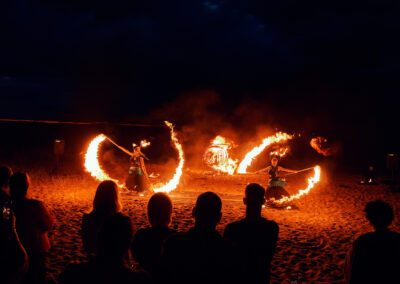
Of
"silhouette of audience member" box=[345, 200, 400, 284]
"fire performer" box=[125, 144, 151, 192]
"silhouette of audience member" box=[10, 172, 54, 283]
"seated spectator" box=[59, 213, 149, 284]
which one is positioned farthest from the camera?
"fire performer" box=[125, 144, 151, 192]

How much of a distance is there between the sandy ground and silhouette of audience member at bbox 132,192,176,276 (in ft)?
11.6

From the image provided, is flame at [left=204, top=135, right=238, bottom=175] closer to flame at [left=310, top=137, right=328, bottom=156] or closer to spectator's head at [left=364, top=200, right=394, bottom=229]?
flame at [left=310, top=137, right=328, bottom=156]

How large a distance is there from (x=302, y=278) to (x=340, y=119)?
130 ft

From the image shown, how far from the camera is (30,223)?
3.62 m

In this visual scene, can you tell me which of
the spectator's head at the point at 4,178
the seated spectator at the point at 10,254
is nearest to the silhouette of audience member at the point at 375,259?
the seated spectator at the point at 10,254

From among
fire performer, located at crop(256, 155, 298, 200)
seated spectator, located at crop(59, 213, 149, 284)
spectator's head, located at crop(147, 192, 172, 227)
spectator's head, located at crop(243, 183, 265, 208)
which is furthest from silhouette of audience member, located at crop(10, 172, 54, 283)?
fire performer, located at crop(256, 155, 298, 200)

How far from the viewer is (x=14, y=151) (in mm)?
29656

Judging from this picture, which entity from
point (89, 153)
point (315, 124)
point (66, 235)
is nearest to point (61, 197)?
point (89, 153)

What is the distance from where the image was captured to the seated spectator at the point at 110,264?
6.86ft

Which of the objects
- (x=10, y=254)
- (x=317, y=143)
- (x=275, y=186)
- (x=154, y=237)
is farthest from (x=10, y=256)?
(x=317, y=143)

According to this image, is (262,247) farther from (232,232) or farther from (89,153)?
(89,153)

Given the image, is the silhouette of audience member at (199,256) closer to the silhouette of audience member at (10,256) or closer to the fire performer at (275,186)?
the silhouette of audience member at (10,256)

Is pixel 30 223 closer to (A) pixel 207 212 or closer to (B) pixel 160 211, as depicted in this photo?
(B) pixel 160 211

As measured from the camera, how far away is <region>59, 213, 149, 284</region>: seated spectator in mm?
2090
